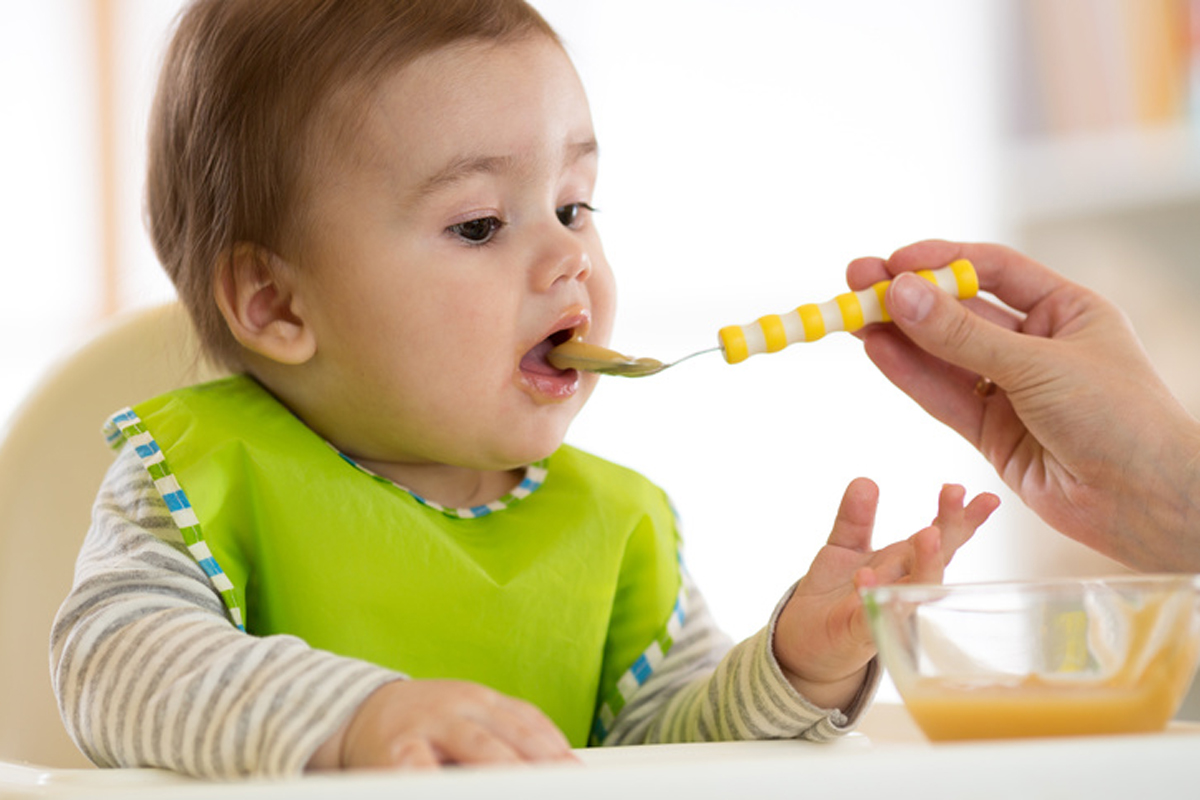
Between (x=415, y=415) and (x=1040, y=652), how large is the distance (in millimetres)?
521

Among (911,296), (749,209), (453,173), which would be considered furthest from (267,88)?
(749,209)

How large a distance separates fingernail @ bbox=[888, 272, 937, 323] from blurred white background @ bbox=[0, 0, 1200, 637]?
1.78 meters

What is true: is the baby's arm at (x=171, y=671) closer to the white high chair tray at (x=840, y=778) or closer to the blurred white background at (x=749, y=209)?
the white high chair tray at (x=840, y=778)

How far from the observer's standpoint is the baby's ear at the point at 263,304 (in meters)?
1.01

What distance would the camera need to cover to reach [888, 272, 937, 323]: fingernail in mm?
1016

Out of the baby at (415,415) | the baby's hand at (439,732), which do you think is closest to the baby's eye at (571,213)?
the baby at (415,415)

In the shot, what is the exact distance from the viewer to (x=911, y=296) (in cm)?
102

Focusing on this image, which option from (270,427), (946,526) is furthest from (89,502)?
(946,526)

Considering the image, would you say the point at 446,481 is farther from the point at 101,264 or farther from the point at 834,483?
the point at 101,264

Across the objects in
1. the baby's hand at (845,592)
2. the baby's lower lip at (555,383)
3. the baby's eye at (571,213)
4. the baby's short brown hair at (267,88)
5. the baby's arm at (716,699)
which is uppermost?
the baby's short brown hair at (267,88)

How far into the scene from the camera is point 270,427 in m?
0.99

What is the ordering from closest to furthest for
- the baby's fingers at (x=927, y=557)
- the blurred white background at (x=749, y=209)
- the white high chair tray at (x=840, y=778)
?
1. the white high chair tray at (x=840, y=778)
2. the baby's fingers at (x=927, y=557)
3. the blurred white background at (x=749, y=209)

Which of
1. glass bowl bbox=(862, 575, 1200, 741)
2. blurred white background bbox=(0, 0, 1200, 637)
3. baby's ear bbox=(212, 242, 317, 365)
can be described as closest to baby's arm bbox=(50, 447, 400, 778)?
baby's ear bbox=(212, 242, 317, 365)

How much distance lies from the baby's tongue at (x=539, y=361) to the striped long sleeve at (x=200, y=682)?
0.25m
